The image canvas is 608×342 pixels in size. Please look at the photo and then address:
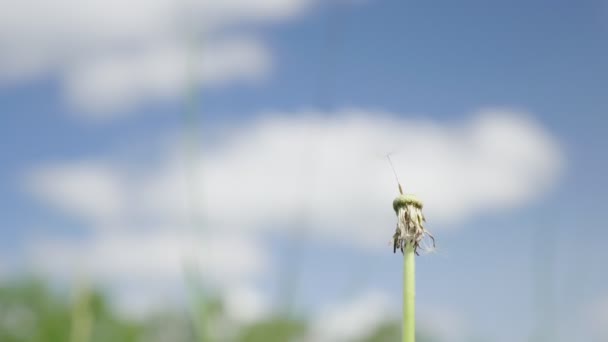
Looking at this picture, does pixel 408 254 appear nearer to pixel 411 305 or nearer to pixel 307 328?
pixel 411 305

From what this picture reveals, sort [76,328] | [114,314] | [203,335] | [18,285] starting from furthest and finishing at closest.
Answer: [18,285] → [114,314] → [76,328] → [203,335]

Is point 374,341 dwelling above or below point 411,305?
below

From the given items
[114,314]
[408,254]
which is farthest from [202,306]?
[114,314]
